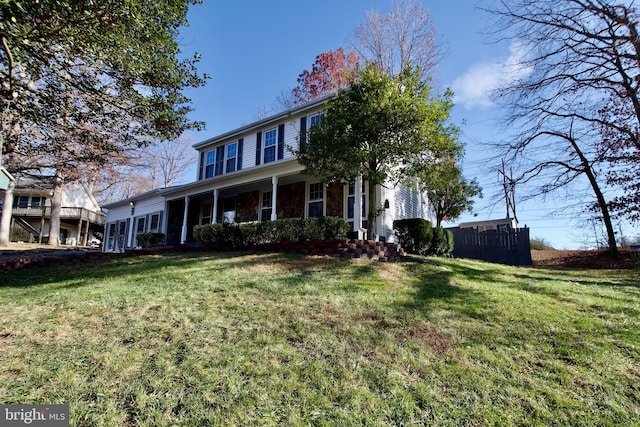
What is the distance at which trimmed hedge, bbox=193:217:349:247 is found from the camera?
9.34m

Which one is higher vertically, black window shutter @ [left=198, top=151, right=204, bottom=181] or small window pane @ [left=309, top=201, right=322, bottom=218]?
black window shutter @ [left=198, top=151, right=204, bottom=181]

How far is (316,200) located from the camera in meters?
12.9

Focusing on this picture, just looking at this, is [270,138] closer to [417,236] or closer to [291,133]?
[291,133]

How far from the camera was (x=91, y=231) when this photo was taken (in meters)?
35.4

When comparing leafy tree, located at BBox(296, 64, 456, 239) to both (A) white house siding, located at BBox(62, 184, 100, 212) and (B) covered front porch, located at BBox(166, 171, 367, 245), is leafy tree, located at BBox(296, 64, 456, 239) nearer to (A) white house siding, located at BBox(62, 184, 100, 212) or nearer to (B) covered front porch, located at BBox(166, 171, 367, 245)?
(B) covered front porch, located at BBox(166, 171, 367, 245)

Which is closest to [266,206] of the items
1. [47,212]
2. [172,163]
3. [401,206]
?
[401,206]

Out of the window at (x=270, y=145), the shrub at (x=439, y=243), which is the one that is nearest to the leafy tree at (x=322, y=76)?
the window at (x=270, y=145)

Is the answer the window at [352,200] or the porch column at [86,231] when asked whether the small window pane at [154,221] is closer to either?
the window at [352,200]

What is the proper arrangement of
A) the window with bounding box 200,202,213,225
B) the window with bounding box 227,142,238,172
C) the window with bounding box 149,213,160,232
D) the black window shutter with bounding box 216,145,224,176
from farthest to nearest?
the window with bounding box 149,213,160,232, the window with bounding box 200,202,213,225, the black window shutter with bounding box 216,145,224,176, the window with bounding box 227,142,238,172

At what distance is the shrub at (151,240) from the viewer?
15875mm

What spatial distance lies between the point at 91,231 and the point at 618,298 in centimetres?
4155

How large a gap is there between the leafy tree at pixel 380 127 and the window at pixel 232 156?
24.2ft

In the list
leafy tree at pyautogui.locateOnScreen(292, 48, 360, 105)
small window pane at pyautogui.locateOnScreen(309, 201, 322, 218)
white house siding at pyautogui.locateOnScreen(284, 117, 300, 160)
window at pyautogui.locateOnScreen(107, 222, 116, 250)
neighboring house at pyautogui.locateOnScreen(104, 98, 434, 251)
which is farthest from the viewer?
leafy tree at pyautogui.locateOnScreen(292, 48, 360, 105)

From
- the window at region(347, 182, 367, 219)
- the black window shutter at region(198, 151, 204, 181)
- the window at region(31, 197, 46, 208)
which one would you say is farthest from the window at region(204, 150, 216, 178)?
the window at region(31, 197, 46, 208)
